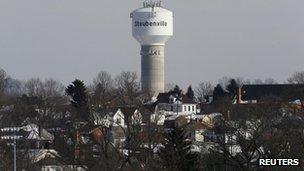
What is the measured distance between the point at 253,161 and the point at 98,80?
237 ft

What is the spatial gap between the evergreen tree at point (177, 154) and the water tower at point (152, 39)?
8369 centimetres

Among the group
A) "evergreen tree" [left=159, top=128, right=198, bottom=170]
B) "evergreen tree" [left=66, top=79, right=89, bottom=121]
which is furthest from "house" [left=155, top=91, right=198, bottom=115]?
"evergreen tree" [left=159, top=128, right=198, bottom=170]

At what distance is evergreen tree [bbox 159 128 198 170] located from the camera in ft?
153

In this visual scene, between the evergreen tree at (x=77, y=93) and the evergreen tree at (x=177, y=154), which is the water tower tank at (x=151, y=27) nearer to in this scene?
the evergreen tree at (x=77, y=93)

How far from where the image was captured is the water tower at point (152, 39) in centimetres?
13350

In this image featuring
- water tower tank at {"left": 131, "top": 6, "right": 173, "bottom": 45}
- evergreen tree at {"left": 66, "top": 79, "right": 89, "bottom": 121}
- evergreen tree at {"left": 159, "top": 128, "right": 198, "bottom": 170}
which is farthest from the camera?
water tower tank at {"left": 131, "top": 6, "right": 173, "bottom": 45}

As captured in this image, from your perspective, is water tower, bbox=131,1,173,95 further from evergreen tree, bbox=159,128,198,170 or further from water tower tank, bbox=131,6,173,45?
evergreen tree, bbox=159,128,198,170

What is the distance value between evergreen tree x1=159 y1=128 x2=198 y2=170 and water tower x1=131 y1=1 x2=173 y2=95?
83.7m

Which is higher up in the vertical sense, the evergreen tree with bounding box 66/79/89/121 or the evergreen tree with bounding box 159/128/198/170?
the evergreen tree with bounding box 66/79/89/121

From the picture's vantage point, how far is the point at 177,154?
4734 centimetres

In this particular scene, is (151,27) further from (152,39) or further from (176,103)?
(176,103)

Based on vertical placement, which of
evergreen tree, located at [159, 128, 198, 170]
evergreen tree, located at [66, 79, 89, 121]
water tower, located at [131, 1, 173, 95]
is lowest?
evergreen tree, located at [159, 128, 198, 170]

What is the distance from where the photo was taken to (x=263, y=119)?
62750 mm

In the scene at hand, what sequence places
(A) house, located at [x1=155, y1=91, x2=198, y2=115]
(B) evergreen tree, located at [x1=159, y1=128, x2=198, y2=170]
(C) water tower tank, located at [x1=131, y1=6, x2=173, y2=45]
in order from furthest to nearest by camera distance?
(C) water tower tank, located at [x1=131, y1=6, x2=173, y2=45], (A) house, located at [x1=155, y1=91, x2=198, y2=115], (B) evergreen tree, located at [x1=159, y1=128, x2=198, y2=170]
